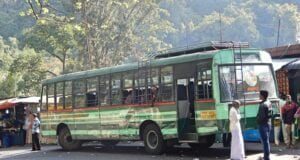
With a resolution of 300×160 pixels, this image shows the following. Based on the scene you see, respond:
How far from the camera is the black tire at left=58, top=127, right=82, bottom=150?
20.6 meters

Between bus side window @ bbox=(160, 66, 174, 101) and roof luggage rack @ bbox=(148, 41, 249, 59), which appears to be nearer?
roof luggage rack @ bbox=(148, 41, 249, 59)

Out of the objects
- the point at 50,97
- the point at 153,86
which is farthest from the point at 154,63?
the point at 50,97

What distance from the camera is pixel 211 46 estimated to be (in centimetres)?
1541

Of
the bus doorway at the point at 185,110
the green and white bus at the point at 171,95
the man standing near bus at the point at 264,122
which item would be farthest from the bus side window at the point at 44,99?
the man standing near bus at the point at 264,122

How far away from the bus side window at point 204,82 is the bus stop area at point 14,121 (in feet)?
46.4

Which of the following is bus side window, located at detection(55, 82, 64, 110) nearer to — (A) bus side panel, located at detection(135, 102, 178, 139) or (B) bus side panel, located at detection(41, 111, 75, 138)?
(B) bus side panel, located at detection(41, 111, 75, 138)

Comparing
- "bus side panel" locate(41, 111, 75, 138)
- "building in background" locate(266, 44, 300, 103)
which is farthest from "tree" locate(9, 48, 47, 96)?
"building in background" locate(266, 44, 300, 103)

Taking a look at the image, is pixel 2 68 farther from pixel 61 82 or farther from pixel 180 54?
pixel 180 54

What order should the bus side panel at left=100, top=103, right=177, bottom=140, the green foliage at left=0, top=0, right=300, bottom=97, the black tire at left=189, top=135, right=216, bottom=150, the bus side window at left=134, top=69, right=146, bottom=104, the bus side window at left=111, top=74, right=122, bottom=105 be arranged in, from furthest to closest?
1. the green foliage at left=0, top=0, right=300, bottom=97
2. the bus side window at left=111, top=74, right=122, bottom=105
3. the bus side window at left=134, top=69, right=146, bottom=104
4. the bus side panel at left=100, top=103, right=177, bottom=140
5. the black tire at left=189, top=135, right=216, bottom=150

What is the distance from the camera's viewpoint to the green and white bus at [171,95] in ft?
46.3

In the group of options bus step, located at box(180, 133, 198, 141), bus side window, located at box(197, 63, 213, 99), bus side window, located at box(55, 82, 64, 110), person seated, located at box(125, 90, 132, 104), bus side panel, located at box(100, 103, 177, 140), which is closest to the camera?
bus side window, located at box(197, 63, 213, 99)

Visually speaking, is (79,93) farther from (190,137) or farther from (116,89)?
(190,137)

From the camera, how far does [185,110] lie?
15.3 meters

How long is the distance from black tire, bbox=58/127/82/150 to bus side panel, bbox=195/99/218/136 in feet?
25.0
